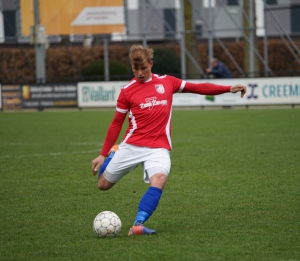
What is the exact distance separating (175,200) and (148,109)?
7.38 feet

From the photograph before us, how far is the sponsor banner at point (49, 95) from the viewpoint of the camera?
29422 millimetres

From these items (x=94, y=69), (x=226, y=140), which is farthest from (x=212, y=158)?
(x=94, y=69)

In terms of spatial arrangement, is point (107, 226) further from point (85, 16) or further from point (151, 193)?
point (85, 16)

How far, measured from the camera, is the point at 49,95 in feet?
98.2

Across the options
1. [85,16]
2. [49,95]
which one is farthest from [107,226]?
[85,16]

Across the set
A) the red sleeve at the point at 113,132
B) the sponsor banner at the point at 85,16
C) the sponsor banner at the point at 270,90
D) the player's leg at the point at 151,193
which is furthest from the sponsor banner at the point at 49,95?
the player's leg at the point at 151,193

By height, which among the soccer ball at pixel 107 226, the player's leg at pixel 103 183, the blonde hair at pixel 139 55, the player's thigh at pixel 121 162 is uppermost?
the blonde hair at pixel 139 55

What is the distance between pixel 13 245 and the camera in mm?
6438

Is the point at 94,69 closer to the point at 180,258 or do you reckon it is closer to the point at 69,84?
the point at 69,84

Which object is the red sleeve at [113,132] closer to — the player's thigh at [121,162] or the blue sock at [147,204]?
the player's thigh at [121,162]

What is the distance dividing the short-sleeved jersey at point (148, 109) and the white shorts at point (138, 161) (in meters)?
0.06

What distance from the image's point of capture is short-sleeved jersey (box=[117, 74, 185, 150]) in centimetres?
687

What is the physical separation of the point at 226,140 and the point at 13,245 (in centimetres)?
1037

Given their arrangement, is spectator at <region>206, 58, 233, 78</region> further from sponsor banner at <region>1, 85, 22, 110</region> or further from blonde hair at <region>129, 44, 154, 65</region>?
blonde hair at <region>129, 44, 154, 65</region>
